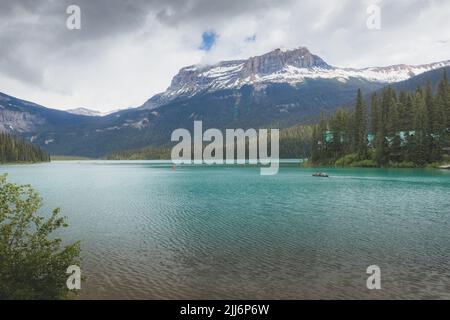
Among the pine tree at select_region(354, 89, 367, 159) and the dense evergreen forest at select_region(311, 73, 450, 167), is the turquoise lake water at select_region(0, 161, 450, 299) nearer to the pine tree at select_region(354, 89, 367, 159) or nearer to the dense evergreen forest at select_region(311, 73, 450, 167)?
the dense evergreen forest at select_region(311, 73, 450, 167)

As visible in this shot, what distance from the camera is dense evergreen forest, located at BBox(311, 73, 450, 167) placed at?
12731 centimetres

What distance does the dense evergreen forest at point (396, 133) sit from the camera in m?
127

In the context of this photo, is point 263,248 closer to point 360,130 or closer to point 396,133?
point 396,133

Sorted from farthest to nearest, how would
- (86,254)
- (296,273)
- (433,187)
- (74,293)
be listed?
(433,187), (86,254), (296,273), (74,293)

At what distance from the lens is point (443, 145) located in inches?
4938

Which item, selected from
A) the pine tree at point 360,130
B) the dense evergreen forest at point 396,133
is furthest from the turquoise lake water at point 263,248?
the pine tree at point 360,130

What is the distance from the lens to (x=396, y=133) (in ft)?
445

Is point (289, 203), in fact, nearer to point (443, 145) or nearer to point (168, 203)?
point (168, 203)

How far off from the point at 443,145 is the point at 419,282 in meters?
121

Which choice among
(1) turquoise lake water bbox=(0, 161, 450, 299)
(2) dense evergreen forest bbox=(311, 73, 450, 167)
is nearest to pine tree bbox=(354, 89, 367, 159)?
(2) dense evergreen forest bbox=(311, 73, 450, 167)

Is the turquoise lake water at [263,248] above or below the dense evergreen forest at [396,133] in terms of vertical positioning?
below

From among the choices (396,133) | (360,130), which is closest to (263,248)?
(396,133)

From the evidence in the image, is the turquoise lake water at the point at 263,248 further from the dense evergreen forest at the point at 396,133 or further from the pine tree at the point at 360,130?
the pine tree at the point at 360,130
